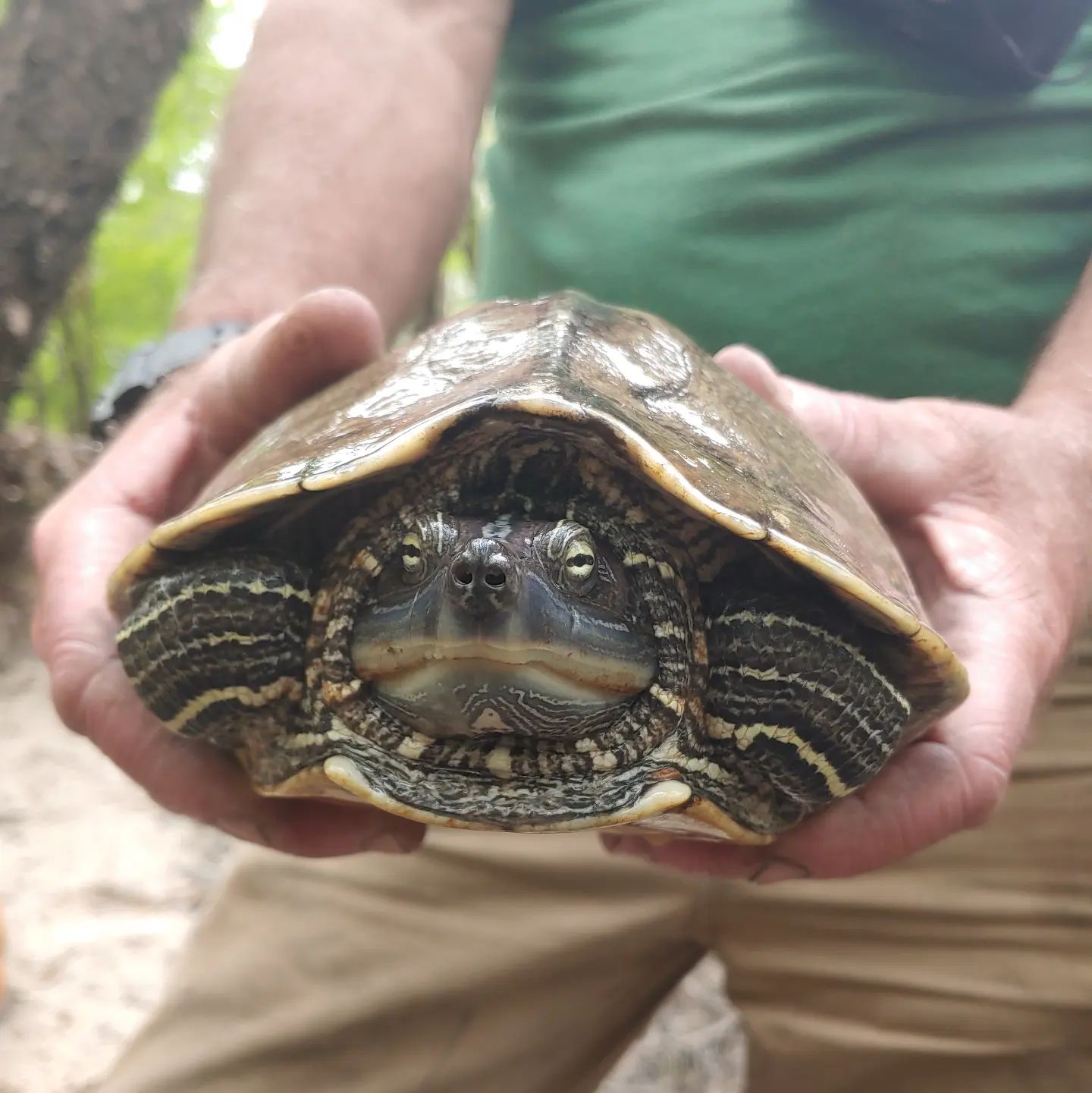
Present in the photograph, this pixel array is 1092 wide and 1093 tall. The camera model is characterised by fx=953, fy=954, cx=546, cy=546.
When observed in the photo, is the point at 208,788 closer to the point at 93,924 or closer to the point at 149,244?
the point at 93,924

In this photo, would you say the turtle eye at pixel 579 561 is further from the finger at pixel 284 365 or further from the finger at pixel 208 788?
the finger at pixel 284 365

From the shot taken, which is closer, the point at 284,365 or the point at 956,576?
the point at 956,576

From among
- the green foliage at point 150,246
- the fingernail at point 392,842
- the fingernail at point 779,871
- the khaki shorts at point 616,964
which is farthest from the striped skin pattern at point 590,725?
the green foliage at point 150,246

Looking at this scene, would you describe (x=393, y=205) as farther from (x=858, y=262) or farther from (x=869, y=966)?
(x=869, y=966)

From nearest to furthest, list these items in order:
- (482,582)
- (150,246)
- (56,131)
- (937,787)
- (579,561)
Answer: (482,582) → (579,561) → (937,787) → (56,131) → (150,246)

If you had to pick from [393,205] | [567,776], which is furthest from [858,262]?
[567,776]

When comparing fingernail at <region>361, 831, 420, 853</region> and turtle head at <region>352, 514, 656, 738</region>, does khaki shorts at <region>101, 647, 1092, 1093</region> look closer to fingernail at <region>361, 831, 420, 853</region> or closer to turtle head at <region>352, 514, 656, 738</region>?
fingernail at <region>361, 831, 420, 853</region>

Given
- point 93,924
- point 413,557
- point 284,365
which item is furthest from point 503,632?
point 93,924
